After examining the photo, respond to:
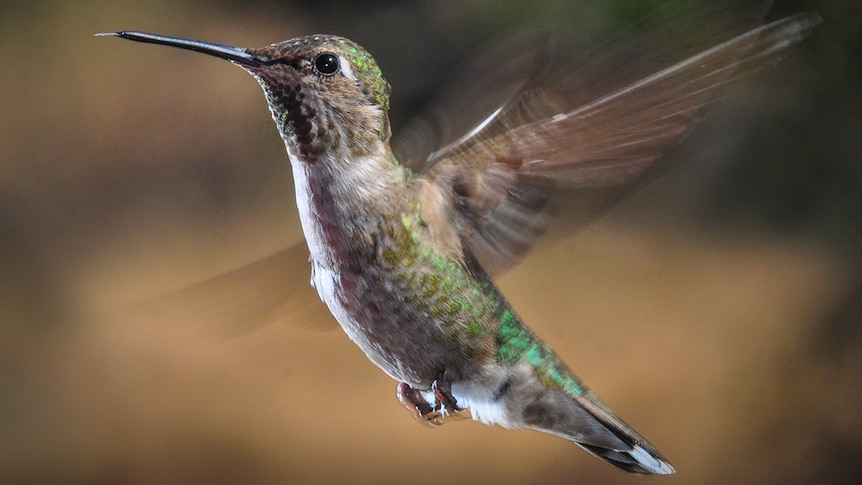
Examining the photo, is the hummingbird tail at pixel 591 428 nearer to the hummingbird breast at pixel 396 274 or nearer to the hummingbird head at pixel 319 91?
the hummingbird breast at pixel 396 274

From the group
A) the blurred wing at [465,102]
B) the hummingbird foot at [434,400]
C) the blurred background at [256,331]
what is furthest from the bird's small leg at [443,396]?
the blurred background at [256,331]

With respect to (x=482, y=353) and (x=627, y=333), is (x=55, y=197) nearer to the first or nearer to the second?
(x=627, y=333)

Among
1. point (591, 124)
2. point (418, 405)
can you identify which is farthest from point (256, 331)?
point (591, 124)

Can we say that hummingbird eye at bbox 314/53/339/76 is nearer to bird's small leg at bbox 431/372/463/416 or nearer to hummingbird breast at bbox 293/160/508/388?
hummingbird breast at bbox 293/160/508/388

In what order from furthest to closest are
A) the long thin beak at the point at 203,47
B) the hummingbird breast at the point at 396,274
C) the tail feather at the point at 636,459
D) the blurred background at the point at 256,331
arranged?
the blurred background at the point at 256,331
the tail feather at the point at 636,459
the hummingbird breast at the point at 396,274
the long thin beak at the point at 203,47

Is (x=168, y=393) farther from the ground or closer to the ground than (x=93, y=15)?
closer to the ground

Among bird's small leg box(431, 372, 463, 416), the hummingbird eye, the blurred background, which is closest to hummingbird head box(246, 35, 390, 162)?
the hummingbird eye

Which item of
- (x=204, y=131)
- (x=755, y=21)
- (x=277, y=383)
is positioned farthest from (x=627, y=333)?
(x=755, y=21)
